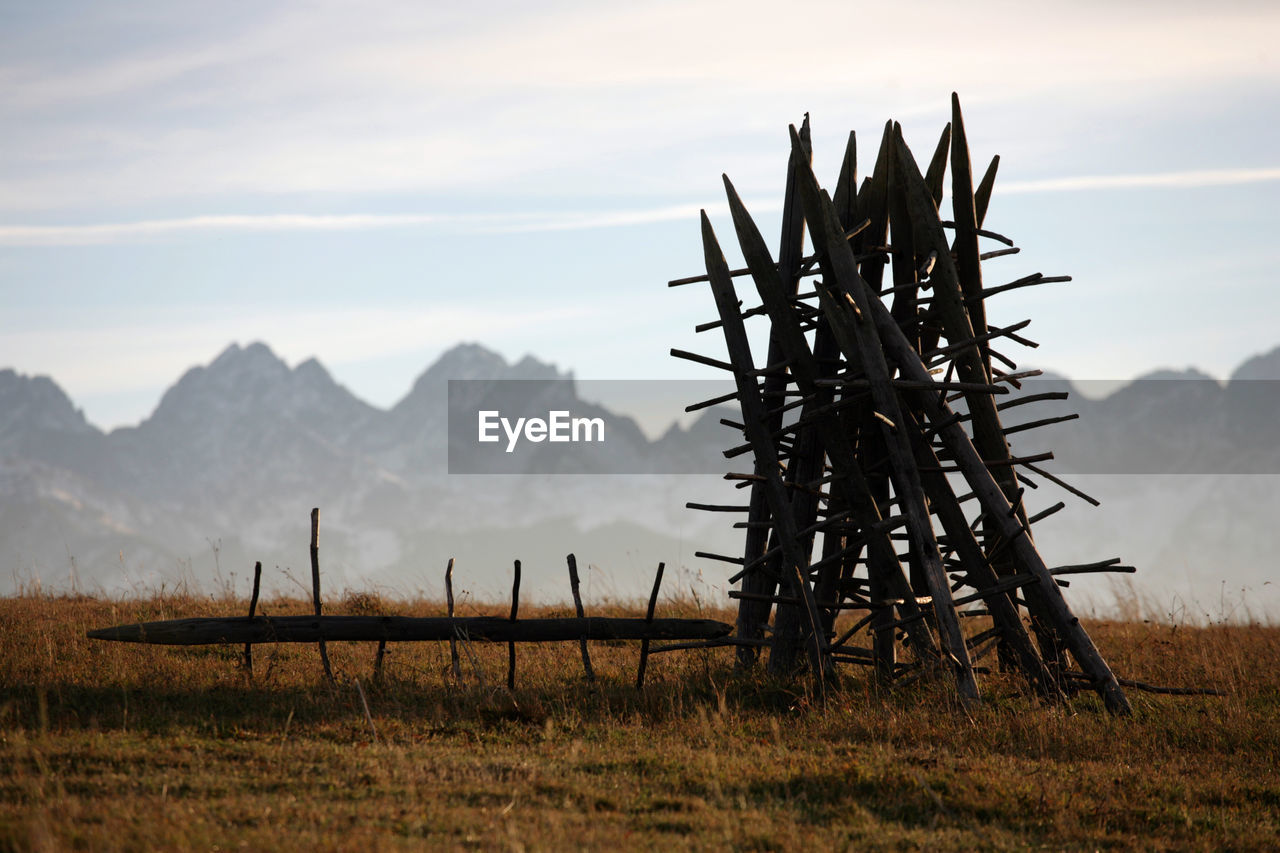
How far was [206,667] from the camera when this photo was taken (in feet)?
31.1

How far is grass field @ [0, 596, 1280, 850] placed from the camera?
231 inches

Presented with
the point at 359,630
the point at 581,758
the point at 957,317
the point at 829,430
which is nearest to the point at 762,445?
the point at 829,430

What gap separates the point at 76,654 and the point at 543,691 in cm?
451

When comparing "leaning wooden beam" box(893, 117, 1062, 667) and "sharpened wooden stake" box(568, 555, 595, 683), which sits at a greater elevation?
"leaning wooden beam" box(893, 117, 1062, 667)

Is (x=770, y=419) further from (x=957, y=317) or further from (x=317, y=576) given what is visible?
(x=317, y=576)

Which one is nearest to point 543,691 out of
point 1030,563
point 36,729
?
point 36,729

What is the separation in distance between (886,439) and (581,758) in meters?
4.12

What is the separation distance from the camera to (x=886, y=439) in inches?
373

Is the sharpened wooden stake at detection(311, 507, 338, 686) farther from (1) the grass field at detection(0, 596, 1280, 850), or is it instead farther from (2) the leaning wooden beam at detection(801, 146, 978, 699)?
(2) the leaning wooden beam at detection(801, 146, 978, 699)

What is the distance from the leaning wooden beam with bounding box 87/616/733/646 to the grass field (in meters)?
0.33

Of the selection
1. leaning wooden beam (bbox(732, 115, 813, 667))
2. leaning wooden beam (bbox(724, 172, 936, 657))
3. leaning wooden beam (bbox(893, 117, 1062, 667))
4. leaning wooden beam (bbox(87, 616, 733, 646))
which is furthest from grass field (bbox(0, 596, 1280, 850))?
leaning wooden beam (bbox(893, 117, 1062, 667))

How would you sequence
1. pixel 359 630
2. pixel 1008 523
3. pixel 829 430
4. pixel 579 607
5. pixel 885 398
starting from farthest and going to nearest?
pixel 829 430, pixel 579 607, pixel 1008 523, pixel 885 398, pixel 359 630

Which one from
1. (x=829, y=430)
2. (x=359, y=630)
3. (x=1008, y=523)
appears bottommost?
(x=359, y=630)

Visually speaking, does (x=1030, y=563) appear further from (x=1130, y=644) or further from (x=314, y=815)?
(x=314, y=815)
